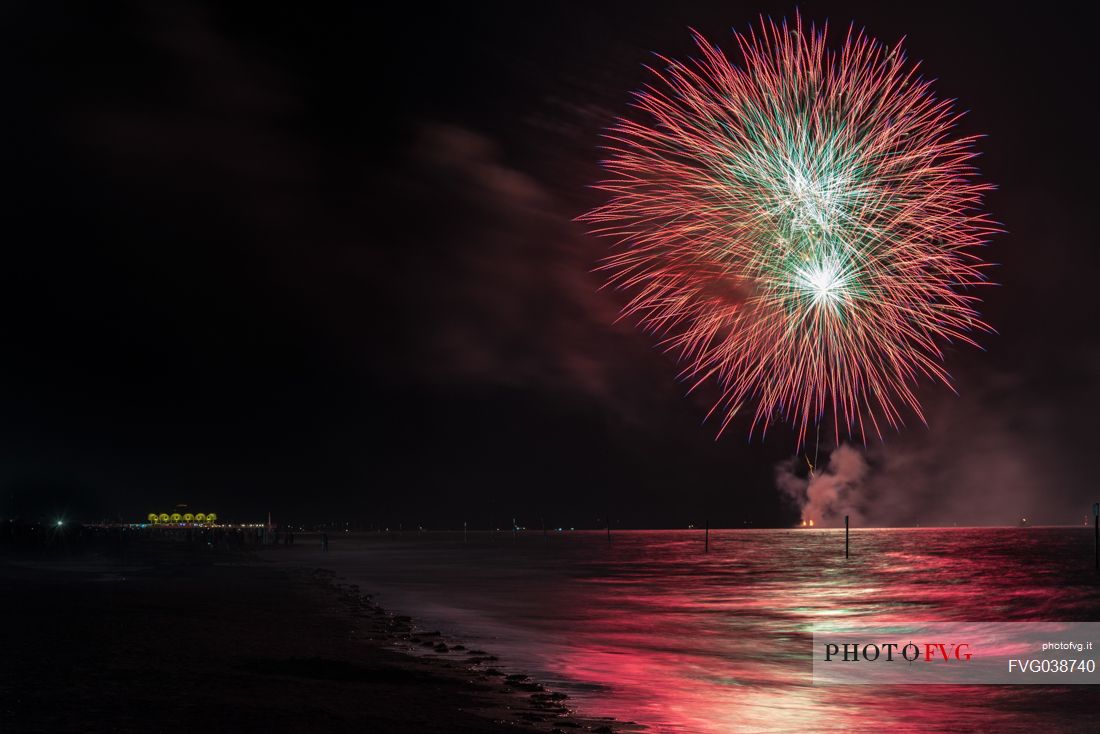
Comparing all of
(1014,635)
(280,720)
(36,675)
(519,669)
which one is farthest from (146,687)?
(1014,635)

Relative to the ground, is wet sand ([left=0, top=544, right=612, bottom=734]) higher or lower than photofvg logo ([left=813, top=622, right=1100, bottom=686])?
higher

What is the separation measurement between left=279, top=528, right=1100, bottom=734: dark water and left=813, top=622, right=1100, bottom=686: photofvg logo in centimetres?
101

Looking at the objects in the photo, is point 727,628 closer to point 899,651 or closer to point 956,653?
point 899,651

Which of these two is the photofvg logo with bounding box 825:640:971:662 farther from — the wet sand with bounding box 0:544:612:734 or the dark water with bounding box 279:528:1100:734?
the wet sand with bounding box 0:544:612:734

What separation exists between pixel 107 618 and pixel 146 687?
11.4 m

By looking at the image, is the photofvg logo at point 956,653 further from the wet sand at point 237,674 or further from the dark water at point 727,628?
the wet sand at point 237,674

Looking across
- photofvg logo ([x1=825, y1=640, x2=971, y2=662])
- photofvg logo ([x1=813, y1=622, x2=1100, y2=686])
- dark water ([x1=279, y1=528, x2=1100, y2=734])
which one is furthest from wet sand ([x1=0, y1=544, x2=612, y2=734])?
photofvg logo ([x1=825, y1=640, x2=971, y2=662])

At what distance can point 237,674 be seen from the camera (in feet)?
58.7

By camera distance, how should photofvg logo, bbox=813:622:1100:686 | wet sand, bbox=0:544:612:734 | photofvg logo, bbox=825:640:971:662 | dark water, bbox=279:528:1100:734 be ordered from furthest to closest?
photofvg logo, bbox=825:640:971:662 → photofvg logo, bbox=813:622:1100:686 → dark water, bbox=279:528:1100:734 → wet sand, bbox=0:544:612:734

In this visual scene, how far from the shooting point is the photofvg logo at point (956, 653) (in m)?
23.2

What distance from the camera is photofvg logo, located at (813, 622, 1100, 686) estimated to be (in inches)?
915

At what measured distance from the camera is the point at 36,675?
53.9 feet

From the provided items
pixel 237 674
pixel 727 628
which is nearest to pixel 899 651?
pixel 727 628

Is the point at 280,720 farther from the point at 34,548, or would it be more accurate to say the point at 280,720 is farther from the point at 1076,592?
the point at 34,548
